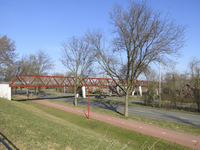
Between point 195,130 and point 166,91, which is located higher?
point 166,91

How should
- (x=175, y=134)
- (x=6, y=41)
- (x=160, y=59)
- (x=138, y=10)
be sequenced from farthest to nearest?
(x=6, y=41) < (x=160, y=59) < (x=138, y=10) < (x=175, y=134)

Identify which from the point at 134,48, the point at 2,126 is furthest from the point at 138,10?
the point at 2,126

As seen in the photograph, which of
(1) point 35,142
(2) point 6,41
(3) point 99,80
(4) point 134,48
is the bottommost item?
(1) point 35,142

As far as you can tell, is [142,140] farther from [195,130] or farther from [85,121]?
[85,121]

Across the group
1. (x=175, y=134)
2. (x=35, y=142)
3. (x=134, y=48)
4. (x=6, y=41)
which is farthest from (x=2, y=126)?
(x=6, y=41)

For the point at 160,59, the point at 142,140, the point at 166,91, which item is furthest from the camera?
the point at 166,91

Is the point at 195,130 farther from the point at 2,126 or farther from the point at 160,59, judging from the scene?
the point at 2,126

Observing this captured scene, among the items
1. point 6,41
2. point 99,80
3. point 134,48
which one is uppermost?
point 6,41

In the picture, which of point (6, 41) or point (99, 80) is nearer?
point (6, 41)

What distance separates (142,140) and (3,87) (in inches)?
1164

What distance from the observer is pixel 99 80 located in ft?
158

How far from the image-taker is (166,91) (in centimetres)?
2525

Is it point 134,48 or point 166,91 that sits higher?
point 134,48

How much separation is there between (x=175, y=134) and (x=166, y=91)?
14.0m
